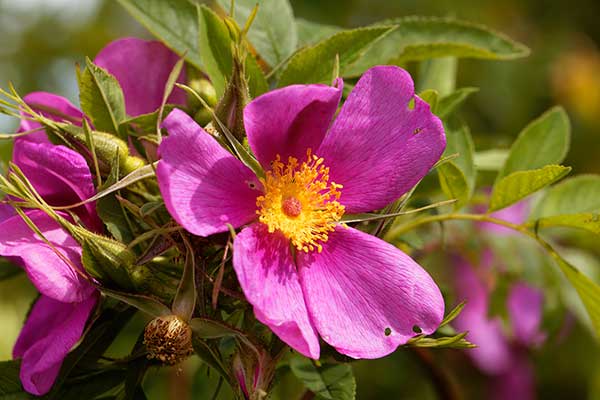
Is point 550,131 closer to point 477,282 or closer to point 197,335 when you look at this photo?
point 197,335

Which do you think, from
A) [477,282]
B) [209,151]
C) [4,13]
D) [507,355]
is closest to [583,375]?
[507,355]

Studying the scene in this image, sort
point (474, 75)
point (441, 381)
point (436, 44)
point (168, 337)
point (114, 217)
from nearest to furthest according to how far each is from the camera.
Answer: point (168, 337)
point (114, 217)
point (436, 44)
point (441, 381)
point (474, 75)

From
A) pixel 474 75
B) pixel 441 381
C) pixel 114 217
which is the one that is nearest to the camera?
pixel 114 217

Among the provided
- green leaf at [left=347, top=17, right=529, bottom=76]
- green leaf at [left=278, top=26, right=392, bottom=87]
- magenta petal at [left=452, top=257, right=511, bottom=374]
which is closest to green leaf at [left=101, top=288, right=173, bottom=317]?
green leaf at [left=278, top=26, right=392, bottom=87]

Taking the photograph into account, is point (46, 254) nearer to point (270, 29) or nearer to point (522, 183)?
point (270, 29)

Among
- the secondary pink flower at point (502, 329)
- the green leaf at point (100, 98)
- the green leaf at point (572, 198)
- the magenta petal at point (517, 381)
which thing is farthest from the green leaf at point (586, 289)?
the magenta petal at point (517, 381)

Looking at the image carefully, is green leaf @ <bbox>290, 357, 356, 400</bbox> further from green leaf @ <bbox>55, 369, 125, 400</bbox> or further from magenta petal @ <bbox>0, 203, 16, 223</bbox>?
magenta petal @ <bbox>0, 203, 16, 223</bbox>

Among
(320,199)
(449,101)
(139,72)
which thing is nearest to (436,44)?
(449,101)
